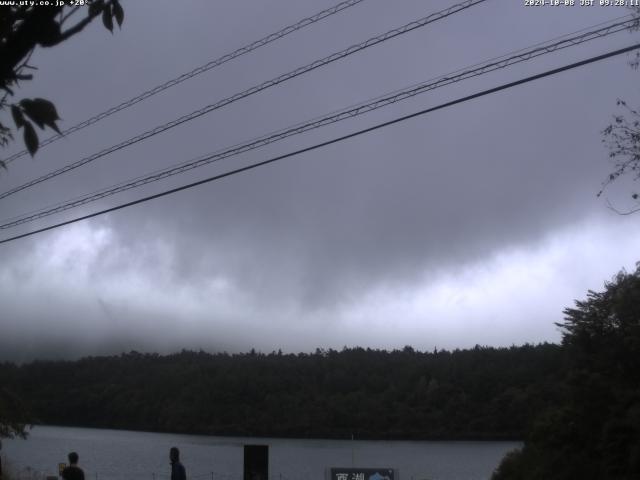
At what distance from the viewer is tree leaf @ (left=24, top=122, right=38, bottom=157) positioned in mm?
3559

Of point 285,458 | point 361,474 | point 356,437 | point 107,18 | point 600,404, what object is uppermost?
point 107,18

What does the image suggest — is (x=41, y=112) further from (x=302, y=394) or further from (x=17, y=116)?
(x=302, y=394)

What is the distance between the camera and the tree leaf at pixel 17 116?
3.56 metres

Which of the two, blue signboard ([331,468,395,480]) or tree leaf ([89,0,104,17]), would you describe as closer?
tree leaf ([89,0,104,17])

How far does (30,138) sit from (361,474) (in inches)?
659

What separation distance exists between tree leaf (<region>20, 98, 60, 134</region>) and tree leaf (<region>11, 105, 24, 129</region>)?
9 centimetres

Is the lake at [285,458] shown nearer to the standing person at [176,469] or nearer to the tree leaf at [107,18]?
the standing person at [176,469]

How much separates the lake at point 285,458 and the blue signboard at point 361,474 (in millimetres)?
20552

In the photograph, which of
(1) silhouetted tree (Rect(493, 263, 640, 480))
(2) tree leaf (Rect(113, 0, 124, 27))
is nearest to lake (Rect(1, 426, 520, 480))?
(1) silhouetted tree (Rect(493, 263, 640, 480))

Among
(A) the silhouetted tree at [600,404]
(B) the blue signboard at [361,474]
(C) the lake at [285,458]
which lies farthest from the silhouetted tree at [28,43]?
(C) the lake at [285,458]

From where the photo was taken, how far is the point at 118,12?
13.4 feet

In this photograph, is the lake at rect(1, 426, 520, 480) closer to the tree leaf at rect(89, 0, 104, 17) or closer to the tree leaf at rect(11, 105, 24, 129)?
the tree leaf at rect(89, 0, 104, 17)

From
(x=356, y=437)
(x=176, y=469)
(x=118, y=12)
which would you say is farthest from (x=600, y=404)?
(x=356, y=437)

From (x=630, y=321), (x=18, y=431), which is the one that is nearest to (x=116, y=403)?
(x=18, y=431)
